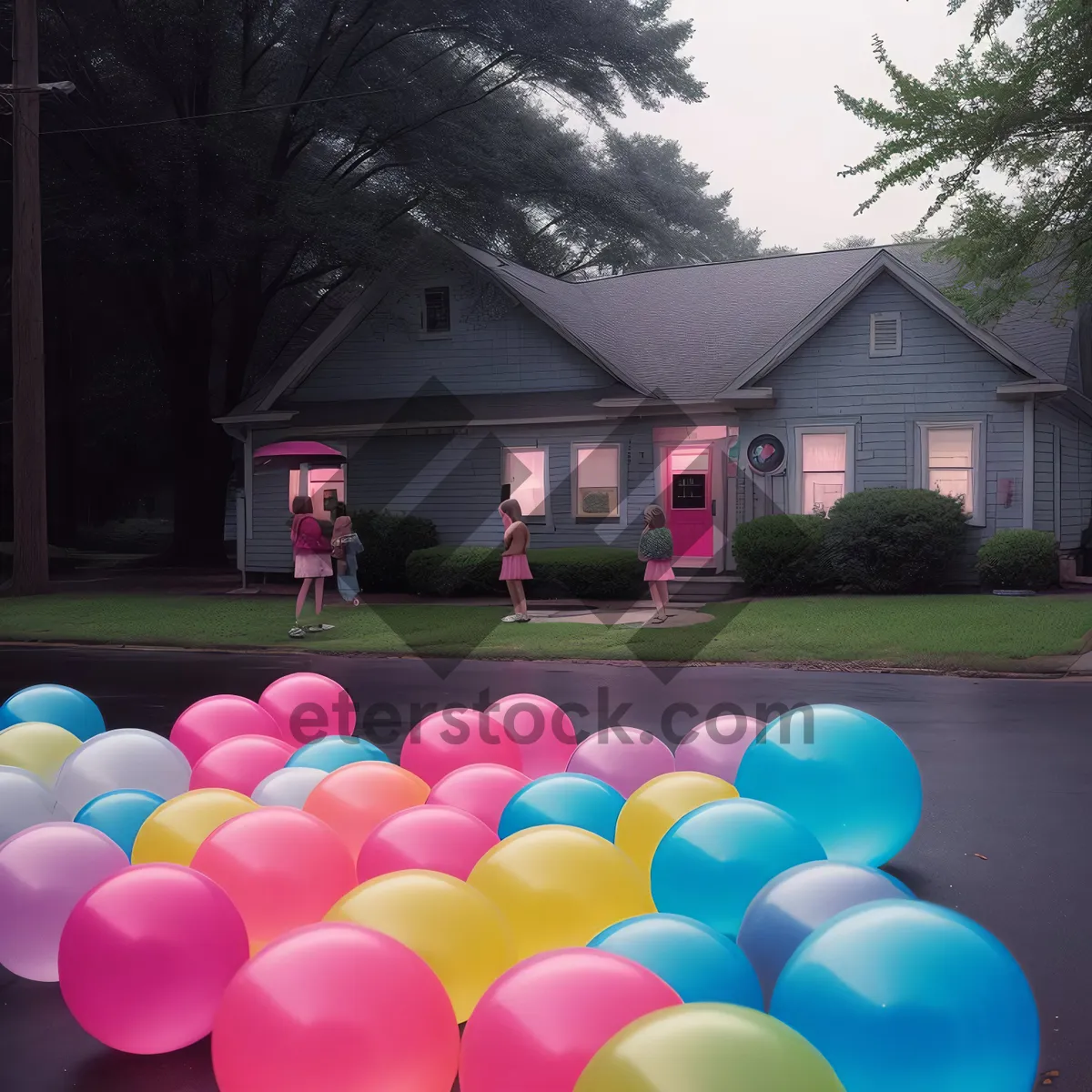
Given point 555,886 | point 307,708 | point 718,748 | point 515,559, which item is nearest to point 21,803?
point 307,708

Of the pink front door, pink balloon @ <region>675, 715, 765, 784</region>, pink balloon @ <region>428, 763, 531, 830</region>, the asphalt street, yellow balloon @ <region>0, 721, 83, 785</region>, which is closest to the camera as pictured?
the asphalt street

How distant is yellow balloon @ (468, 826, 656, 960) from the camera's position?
3863 millimetres

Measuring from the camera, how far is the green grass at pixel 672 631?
13.2 metres

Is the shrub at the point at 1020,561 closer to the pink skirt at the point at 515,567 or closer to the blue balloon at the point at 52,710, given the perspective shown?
the pink skirt at the point at 515,567

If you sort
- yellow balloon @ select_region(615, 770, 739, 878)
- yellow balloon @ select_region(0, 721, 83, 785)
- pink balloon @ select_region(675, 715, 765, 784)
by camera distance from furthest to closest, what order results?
yellow balloon @ select_region(0, 721, 83, 785)
pink balloon @ select_region(675, 715, 765, 784)
yellow balloon @ select_region(615, 770, 739, 878)

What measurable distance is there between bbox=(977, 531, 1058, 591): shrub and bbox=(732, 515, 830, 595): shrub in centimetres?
259

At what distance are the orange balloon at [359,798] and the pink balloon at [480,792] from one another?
0.48 ft

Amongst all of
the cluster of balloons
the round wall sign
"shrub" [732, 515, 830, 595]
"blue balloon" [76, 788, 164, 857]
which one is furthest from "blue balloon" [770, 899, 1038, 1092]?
the round wall sign

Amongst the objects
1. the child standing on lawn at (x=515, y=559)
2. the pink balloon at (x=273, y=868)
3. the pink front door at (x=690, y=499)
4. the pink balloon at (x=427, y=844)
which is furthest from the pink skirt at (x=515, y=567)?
the pink balloon at (x=273, y=868)

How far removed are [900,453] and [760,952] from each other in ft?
57.7

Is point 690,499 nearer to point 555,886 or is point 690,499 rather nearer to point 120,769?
point 120,769

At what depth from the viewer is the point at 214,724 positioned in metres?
6.72

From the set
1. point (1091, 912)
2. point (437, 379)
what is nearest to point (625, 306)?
point (437, 379)

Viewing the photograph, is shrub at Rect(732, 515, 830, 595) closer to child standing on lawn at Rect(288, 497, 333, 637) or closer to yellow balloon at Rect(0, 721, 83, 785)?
child standing on lawn at Rect(288, 497, 333, 637)
